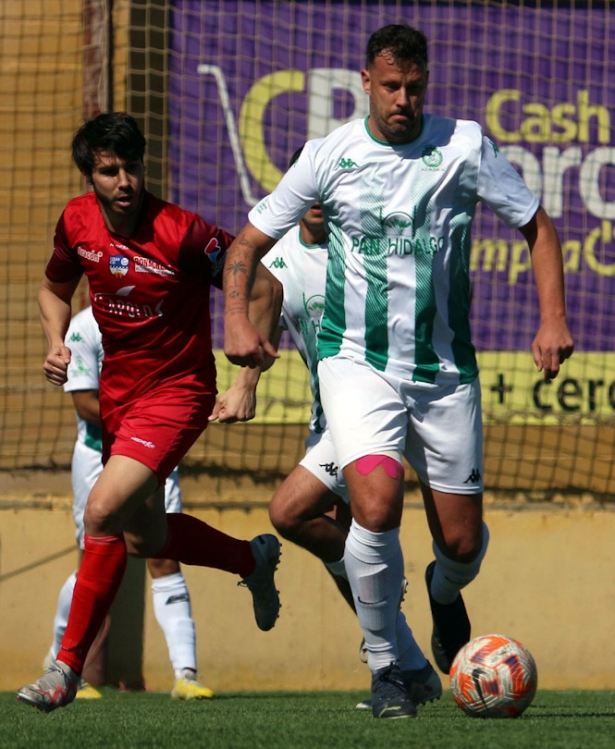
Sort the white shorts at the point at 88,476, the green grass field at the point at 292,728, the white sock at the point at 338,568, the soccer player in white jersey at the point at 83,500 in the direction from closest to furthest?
the green grass field at the point at 292,728, the white sock at the point at 338,568, the soccer player in white jersey at the point at 83,500, the white shorts at the point at 88,476

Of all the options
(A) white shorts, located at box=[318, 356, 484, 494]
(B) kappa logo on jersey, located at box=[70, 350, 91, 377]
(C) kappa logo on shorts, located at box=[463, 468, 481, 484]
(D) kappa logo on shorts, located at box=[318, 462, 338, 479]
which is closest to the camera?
(A) white shorts, located at box=[318, 356, 484, 494]

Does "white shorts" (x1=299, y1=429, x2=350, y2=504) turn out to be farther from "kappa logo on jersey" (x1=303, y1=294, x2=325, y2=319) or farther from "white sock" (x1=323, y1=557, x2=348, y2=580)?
"kappa logo on jersey" (x1=303, y1=294, x2=325, y2=319)

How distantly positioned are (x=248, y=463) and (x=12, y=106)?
104 inches

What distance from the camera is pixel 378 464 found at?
4945 mm

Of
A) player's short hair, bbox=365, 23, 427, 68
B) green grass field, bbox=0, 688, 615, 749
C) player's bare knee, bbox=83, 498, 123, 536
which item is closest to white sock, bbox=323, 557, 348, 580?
green grass field, bbox=0, 688, 615, 749

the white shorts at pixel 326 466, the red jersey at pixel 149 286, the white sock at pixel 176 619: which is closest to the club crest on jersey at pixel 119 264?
the red jersey at pixel 149 286

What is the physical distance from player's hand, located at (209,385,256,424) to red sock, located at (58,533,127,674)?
580 millimetres

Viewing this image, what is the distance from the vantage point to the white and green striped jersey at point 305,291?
6359 mm

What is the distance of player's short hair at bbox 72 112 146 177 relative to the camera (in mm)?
5414

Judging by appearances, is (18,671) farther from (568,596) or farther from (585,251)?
(585,251)

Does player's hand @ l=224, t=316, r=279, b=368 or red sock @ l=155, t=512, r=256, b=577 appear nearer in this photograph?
player's hand @ l=224, t=316, r=279, b=368

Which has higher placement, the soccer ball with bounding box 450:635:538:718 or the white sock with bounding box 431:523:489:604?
the white sock with bounding box 431:523:489:604

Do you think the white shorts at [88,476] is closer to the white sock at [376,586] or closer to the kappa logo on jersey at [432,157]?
the white sock at [376,586]

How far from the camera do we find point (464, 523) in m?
5.36
